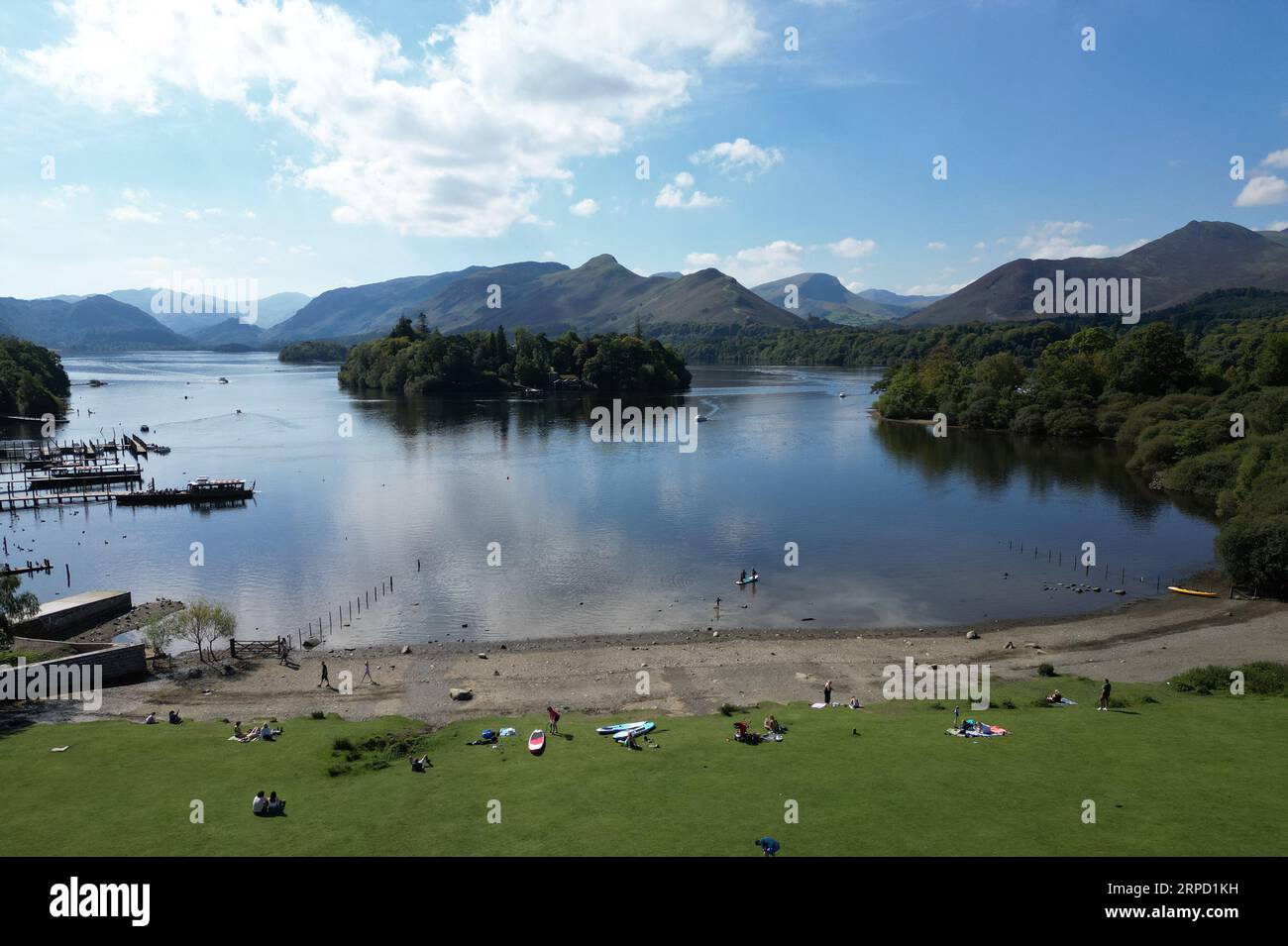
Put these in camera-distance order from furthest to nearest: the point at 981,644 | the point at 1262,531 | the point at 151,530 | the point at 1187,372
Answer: the point at 1187,372, the point at 151,530, the point at 1262,531, the point at 981,644

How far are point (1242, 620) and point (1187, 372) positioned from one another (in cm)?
9357

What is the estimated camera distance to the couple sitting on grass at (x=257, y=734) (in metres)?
30.1

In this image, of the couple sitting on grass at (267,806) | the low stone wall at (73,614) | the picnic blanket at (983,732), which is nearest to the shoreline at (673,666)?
the picnic blanket at (983,732)

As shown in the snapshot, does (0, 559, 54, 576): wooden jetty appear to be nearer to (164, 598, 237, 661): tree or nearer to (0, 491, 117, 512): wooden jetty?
(164, 598, 237, 661): tree

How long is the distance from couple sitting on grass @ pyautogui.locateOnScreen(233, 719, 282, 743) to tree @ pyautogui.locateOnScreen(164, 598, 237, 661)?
45.2 ft

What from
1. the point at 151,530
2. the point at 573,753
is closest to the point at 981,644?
the point at 573,753

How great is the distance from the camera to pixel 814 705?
34312 millimetres

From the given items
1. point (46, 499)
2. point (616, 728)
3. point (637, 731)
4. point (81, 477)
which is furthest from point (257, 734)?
point (81, 477)

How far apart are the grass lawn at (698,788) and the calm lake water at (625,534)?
18.9 metres

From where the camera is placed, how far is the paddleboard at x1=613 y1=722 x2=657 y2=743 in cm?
2964

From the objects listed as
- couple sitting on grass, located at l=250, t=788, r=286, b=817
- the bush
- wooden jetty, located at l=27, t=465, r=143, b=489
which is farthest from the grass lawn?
wooden jetty, located at l=27, t=465, r=143, b=489

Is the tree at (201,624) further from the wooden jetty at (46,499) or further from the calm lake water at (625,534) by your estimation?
the wooden jetty at (46,499)

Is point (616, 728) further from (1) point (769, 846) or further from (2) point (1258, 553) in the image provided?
(2) point (1258, 553)
